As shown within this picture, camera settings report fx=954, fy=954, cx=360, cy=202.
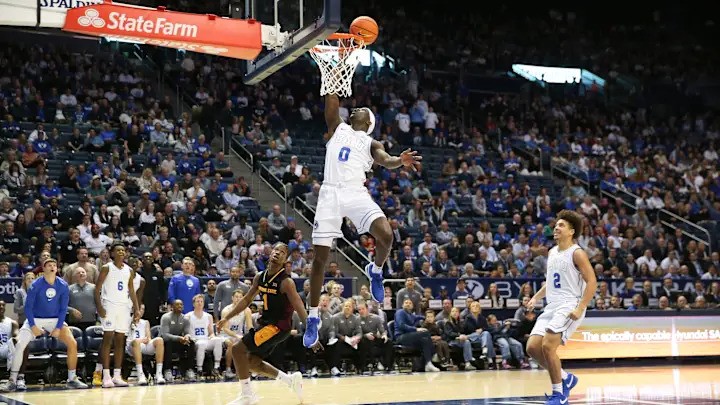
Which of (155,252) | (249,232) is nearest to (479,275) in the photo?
(249,232)

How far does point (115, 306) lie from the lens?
1508cm

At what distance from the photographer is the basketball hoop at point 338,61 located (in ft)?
35.0

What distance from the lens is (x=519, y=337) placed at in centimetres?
1906

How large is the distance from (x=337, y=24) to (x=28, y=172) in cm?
1142

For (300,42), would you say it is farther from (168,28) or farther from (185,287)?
(185,287)

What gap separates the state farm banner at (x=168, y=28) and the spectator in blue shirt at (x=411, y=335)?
6962 mm

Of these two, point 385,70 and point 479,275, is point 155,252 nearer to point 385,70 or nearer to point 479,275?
point 479,275

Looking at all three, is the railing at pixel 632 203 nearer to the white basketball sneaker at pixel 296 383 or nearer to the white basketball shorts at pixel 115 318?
the white basketball shorts at pixel 115 318

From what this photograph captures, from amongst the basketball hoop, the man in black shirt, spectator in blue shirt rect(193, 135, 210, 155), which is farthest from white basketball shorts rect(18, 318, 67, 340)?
spectator in blue shirt rect(193, 135, 210, 155)

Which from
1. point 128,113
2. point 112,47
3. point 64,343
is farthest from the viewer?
point 112,47

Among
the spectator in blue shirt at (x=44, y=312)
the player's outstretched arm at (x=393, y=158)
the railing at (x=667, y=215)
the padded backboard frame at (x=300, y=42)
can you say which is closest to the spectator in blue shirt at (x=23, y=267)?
the spectator in blue shirt at (x=44, y=312)

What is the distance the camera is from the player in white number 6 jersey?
49.1ft

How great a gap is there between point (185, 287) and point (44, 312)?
2.54 m

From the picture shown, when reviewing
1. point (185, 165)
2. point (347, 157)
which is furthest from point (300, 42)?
point (185, 165)
